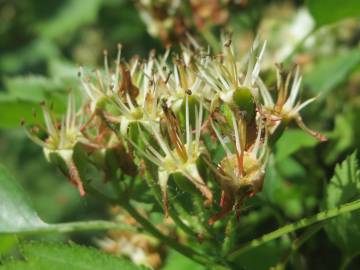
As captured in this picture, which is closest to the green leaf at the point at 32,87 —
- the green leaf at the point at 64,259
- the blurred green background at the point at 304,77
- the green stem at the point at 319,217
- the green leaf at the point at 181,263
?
the blurred green background at the point at 304,77

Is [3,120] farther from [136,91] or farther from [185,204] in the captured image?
[185,204]

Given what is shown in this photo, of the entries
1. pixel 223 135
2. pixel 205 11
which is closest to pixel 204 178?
pixel 223 135

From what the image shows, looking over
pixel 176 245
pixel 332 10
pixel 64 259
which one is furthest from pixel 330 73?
pixel 64 259

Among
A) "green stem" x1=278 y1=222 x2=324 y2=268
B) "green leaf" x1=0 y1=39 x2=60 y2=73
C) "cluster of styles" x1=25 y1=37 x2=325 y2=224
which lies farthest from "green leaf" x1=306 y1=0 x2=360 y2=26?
"green leaf" x1=0 y1=39 x2=60 y2=73

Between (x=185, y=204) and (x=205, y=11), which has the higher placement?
(x=205, y=11)

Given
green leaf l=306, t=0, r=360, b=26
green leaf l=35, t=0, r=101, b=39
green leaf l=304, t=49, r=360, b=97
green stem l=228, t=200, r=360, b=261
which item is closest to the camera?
green stem l=228, t=200, r=360, b=261

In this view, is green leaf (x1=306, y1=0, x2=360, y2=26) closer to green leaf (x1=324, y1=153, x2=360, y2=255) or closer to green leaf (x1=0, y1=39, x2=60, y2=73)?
green leaf (x1=324, y1=153, x2=360, y2=255)
